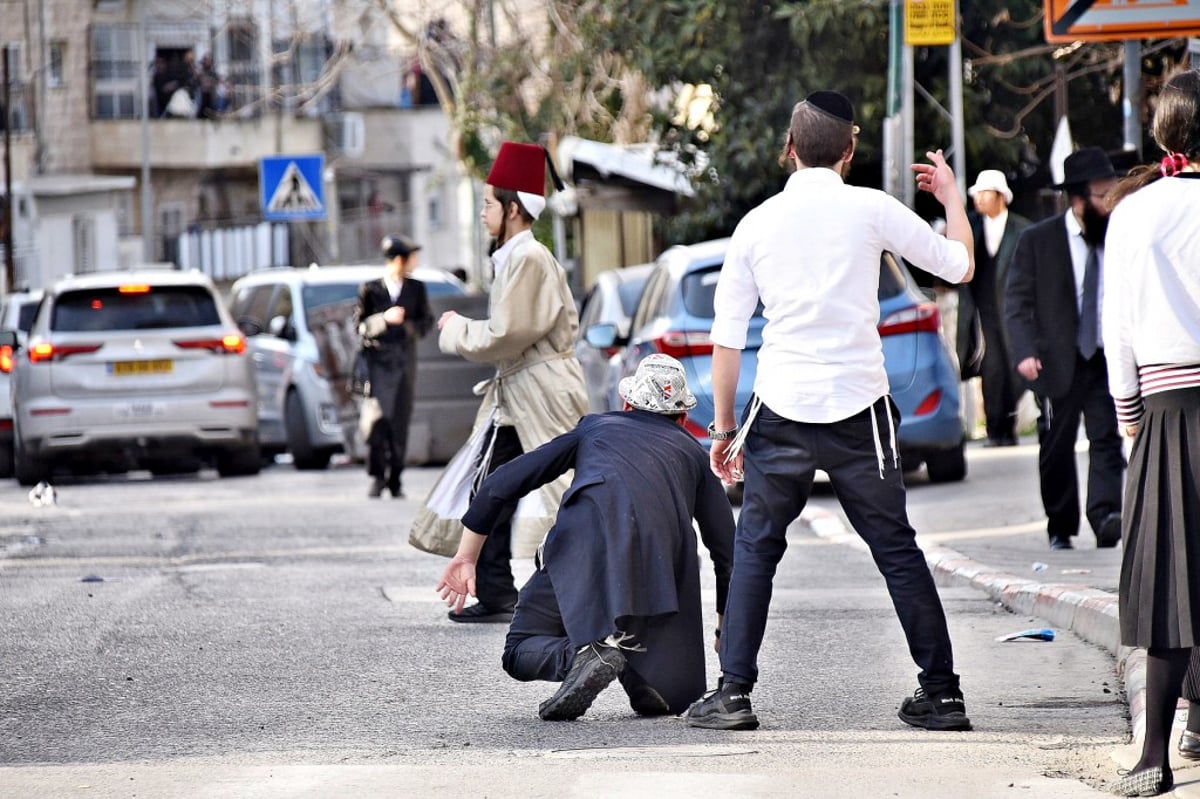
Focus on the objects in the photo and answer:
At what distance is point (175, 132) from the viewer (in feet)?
174

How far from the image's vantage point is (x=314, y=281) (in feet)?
70.0

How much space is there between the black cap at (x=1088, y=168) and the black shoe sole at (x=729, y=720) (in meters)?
4.70

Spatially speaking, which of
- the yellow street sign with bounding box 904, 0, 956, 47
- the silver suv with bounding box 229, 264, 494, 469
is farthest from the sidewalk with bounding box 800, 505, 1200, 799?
the silver suv with bounding box 229, 264, 494, 469

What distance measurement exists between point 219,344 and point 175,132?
3474 cm

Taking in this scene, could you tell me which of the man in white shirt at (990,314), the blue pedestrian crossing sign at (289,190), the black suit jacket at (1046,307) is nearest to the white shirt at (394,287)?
the man in white shirt at (990,314)

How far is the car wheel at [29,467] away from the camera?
63.0 feet

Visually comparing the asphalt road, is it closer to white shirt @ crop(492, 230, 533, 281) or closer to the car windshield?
white shirt @ crop(492, 230, 533, 281)

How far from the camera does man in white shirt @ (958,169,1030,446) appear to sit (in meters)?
12.7

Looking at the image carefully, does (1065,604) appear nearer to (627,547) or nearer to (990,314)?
(627,547)

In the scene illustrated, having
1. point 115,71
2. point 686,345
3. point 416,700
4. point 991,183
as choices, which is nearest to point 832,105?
point 416,700

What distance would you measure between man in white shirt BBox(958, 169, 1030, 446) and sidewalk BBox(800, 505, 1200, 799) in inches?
38.4

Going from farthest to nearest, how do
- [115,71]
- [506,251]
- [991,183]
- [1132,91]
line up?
1. [115,71]
2. [991,183]
3. [1132,91]
4. [506,251]

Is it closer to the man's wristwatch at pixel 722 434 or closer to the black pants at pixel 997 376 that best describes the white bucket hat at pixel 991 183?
the black pants at pixel 997 376

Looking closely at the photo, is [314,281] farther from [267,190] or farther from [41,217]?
[41,217]
